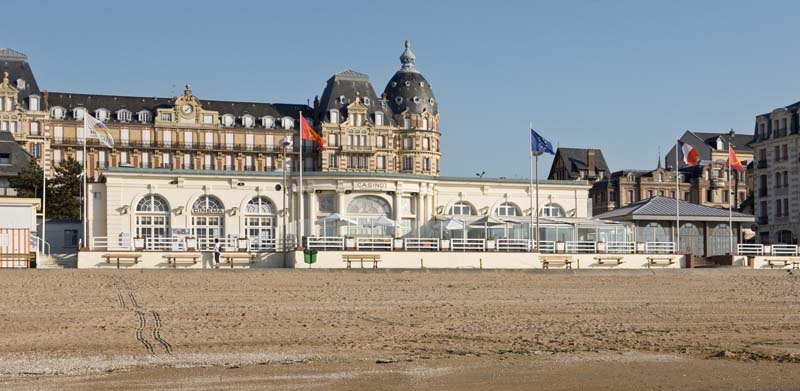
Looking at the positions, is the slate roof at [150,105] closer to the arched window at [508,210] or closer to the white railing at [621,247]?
the arched window at [508,210]

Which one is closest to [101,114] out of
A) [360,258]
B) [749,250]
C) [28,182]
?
[28,182]

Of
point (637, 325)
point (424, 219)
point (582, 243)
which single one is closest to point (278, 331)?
point (637, 325)

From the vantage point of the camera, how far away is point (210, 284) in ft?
116

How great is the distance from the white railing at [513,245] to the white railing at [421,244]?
11.1 ft

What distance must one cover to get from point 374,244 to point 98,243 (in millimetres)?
13408

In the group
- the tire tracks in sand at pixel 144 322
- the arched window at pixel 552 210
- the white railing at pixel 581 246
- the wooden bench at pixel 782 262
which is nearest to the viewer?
the tire tracks in sand at pixel 144 322

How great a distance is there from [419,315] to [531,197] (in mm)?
37244

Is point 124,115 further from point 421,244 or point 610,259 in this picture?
point 610,259

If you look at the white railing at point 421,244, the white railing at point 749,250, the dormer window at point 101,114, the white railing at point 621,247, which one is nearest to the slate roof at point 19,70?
the dormer window at point 101,114

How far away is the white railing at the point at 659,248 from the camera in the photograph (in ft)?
184

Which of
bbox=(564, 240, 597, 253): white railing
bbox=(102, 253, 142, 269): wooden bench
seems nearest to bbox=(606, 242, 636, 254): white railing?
bbox=(564, 240, 597, 253): white railing

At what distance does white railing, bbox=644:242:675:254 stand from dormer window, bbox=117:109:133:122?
6070cm

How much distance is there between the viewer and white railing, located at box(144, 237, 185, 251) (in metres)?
48.9

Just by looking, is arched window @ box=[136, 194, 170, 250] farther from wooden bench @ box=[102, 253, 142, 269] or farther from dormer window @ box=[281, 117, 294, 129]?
dormer window @ box=[281, 117, 294, 129]
